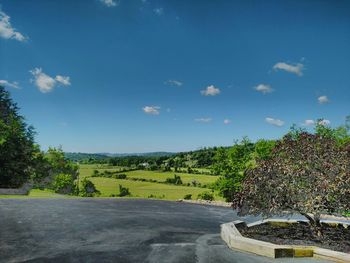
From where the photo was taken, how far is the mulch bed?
11586mm

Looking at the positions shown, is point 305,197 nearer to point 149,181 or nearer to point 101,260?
point 101,260

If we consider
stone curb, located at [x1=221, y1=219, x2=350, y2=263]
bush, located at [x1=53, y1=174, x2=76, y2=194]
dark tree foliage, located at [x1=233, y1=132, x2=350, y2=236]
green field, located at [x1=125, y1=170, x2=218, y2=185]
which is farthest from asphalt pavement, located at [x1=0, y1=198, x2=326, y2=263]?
green field, located at [x1=125, y1=170, x2=218, y2=185]

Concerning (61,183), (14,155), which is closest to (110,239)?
(14,155)

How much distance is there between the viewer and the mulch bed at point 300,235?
1159 centimetres

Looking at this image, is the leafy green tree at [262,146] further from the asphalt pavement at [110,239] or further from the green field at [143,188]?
the green field at [143,188]

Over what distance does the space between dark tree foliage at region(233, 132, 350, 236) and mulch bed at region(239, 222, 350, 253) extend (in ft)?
1.84

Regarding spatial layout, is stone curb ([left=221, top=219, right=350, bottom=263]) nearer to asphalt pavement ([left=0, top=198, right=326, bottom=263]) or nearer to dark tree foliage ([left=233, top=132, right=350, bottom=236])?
asphalt pavement ([left=0, top=198, right=326, bottom=263])

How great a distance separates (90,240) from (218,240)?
458cm

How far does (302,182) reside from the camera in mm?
12070

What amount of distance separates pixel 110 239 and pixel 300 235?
687 cm

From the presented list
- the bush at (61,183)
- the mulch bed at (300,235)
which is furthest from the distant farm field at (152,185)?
the mulch bed at (300,235)

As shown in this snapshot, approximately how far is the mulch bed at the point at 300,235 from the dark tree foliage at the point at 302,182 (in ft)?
1.84

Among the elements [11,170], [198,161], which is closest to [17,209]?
[11,170]

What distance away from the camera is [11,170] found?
4112 cm
